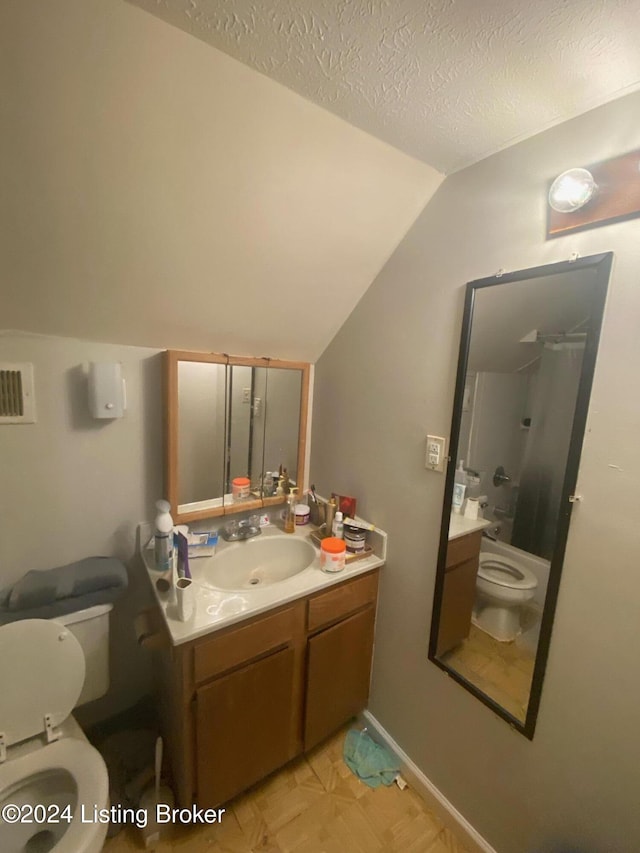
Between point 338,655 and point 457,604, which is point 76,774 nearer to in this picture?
point 338,655

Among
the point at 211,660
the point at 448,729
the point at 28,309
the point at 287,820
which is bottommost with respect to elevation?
the point at 287,820

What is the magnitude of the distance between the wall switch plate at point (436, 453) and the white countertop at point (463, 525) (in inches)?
7.0

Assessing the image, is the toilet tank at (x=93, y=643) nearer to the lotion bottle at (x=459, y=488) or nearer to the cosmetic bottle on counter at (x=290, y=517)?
the cosmetic bottle on counter at (x=290, y=517)

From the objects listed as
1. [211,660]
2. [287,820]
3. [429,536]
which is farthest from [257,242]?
[287,820]

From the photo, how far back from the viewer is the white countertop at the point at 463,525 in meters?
1.18

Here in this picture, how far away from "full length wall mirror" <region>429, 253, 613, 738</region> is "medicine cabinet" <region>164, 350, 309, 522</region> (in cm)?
84

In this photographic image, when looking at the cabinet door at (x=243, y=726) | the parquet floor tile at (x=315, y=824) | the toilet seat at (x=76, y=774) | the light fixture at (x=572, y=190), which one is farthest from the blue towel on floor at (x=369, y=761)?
the light fixture at (x=572, y=190)

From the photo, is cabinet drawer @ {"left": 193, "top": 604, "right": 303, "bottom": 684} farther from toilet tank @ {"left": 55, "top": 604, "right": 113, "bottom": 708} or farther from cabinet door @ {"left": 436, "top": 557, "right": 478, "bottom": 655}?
cabinet door @ {"left": 436, "top": 557, "right": 478, "bottom": 655}

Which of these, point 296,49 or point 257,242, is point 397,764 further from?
point 296,49

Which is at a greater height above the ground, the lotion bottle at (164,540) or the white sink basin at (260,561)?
the lotion bottle at (164,540)

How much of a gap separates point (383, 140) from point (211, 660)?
171cm

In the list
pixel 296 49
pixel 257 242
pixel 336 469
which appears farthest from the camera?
pixel 336 469

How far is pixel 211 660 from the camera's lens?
42.5 inches

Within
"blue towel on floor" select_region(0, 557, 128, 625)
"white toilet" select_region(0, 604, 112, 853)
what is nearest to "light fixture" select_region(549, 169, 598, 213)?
"blue towel on floor" select_region(0, 557, 128, 625)
